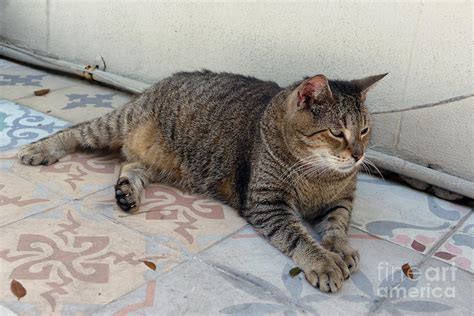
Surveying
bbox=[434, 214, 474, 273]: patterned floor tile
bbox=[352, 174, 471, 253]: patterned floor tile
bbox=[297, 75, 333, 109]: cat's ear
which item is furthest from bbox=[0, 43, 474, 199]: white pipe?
bbox=[297, 75, 333, 109]: cat's ear

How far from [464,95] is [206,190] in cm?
148

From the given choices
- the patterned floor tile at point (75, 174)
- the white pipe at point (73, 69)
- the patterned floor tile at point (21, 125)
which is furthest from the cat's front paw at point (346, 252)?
the white pipe at point (73, 69)

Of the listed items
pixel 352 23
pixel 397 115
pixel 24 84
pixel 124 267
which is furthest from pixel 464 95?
pixel 24 84

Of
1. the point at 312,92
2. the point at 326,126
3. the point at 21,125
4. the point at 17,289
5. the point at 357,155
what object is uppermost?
the point at 312,92

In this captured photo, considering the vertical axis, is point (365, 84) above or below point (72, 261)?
above

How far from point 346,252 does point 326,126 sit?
57 cm

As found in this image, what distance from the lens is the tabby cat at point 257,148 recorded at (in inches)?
103

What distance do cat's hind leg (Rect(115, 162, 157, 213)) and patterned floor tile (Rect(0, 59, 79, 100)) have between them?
156 centimetres

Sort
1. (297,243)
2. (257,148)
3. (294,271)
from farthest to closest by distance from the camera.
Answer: (257,148) → (297,243) → (294,271)

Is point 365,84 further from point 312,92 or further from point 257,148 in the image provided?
point 257,148

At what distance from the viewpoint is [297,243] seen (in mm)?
2566

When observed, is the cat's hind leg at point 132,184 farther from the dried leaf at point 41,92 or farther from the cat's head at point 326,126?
the dried leaf at point 41,92

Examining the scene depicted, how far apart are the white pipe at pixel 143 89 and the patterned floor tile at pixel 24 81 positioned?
82 mm

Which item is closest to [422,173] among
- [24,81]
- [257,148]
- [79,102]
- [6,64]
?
[257,148]
